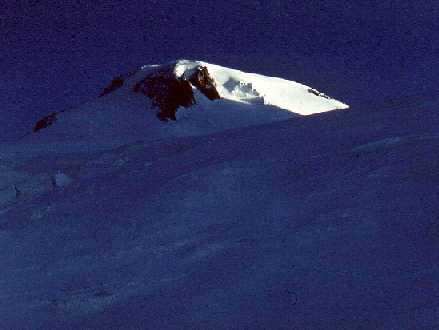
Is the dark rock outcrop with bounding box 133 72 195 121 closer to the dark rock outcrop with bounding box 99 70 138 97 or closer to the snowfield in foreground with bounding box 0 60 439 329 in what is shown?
the dark rock outcrop with bounding box 99 70 138 97

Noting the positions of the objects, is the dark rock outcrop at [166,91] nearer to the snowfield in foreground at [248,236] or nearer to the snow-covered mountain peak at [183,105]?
the snow-covered mountain peak at [183,105]

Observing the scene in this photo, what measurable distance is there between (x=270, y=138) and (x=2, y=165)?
26.9 ft

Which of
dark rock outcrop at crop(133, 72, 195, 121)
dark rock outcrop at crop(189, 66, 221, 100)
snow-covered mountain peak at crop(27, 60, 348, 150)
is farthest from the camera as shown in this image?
dark rock outcrop at crop(189, 66, 221, 100)

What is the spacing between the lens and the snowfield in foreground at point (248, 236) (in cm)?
338

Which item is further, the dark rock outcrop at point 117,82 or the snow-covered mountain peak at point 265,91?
the dark rock outcrop at point 117,82

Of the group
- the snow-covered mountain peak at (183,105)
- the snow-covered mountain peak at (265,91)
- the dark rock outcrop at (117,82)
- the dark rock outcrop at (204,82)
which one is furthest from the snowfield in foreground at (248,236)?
the dark rock outcrop at (117,82)

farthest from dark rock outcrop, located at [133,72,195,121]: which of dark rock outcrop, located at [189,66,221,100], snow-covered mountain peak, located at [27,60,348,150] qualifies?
dark rock outcrop, located at [189,66,221,100]

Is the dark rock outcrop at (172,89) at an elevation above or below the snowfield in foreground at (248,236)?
below

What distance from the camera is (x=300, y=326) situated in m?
3.05

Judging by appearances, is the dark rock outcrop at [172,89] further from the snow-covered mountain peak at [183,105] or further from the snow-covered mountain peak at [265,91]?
the snow-covered mountain peak at [265,91]

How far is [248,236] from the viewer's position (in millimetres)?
4840

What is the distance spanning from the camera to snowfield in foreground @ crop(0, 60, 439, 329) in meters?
3.38

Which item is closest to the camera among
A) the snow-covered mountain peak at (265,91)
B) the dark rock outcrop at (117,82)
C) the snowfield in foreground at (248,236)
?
the snowfield in foreground at (248,236)

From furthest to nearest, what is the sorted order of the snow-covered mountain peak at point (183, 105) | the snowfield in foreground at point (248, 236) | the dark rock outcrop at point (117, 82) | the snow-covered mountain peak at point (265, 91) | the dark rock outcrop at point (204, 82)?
the dark rock outcrop at point (117, 82) < the dark rock outcrop at point (204, 82) < the snow-covered mountain peak at point (265, 91) < the snow-covered mountain peak at point (183, 105) < the snowfield in foreground at point (248, 236)
